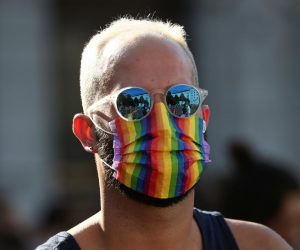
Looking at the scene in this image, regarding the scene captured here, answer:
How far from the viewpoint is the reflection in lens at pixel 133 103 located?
11.5ft

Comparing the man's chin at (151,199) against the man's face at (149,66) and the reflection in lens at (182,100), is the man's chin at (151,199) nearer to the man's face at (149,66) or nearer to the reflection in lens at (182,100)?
the man's face at (149,66)

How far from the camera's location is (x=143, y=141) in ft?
11.5

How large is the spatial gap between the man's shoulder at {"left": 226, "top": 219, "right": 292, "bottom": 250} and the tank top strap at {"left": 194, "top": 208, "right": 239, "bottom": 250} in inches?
1.3

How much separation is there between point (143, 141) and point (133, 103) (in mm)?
131

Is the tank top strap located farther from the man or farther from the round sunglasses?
the round sunglasses

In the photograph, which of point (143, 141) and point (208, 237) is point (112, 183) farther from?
point (208, 237)

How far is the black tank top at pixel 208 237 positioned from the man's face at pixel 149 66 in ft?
0.84

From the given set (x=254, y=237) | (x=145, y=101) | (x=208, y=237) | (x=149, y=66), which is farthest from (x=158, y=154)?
(x=254, y=237)

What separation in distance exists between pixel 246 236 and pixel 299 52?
7.34m

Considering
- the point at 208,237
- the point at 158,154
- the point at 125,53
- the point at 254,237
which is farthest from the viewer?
the point at 254,237

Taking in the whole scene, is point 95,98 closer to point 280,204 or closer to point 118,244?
point 118,244

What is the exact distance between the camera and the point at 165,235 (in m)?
3.58

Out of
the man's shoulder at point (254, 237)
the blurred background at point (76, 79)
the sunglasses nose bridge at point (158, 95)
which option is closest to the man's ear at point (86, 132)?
the sunglasses nose bridge at point (158, 95)

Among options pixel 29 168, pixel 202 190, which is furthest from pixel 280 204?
pixel 29 168
